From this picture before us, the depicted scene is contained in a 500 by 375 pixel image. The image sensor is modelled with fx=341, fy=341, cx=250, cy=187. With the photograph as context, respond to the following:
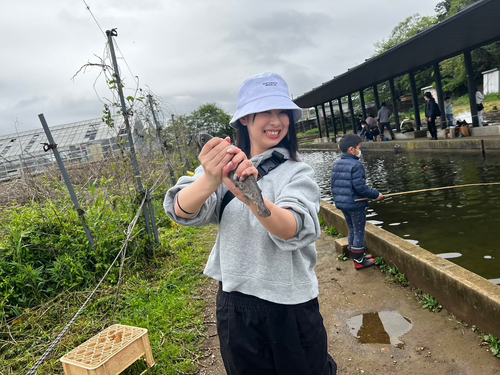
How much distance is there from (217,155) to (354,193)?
129 inches

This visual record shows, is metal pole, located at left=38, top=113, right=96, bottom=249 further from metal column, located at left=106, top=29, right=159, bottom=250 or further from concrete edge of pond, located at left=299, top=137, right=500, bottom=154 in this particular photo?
concrete edge of pond, located at left=299, top=137, right=500, bottom=154

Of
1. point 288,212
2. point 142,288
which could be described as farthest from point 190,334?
point 288,212

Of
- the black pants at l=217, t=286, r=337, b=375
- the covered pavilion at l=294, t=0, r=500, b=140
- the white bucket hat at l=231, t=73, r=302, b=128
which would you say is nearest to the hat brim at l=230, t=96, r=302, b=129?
the white bucket hat at l=231, t=73, r=302, b=128

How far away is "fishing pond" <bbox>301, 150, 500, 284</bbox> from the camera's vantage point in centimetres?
419

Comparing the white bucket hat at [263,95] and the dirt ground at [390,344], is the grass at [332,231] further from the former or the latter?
the white bucket hat at [263,95]

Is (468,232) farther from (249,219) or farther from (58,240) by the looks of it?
(58,240)

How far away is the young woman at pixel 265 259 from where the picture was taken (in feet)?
4.67

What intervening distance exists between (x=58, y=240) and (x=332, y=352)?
12.0ft

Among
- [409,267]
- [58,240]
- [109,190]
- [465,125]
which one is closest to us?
[409,267]

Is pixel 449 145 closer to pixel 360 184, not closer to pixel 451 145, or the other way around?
pixel 451 145

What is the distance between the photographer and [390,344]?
279cm

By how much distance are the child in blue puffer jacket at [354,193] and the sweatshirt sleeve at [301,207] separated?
2859 mm

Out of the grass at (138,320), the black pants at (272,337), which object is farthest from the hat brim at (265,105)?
the grass at (138,320)

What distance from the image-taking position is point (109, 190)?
18.2 feet
